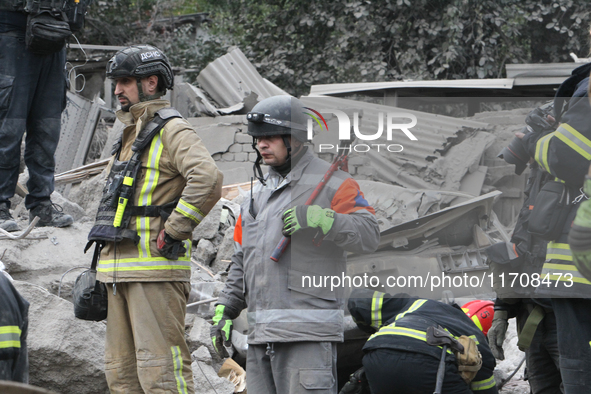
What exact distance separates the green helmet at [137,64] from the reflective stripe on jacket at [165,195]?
0.18m

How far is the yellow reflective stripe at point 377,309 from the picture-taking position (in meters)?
3.85

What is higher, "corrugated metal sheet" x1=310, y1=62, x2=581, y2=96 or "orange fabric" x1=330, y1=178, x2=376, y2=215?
"corrugated metal sheet" x1=310, y1=62, x2=581, y2=96

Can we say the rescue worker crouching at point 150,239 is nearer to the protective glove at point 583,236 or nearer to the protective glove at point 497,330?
the protective glove at point 583,236

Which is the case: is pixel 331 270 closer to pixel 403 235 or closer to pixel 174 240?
pixel 174 240

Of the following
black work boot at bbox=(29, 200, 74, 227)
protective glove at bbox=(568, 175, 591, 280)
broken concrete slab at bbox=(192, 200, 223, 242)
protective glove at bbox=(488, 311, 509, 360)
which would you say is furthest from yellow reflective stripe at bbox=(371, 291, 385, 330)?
broken concrete slab at bbox=(192, 200, 223, 242)

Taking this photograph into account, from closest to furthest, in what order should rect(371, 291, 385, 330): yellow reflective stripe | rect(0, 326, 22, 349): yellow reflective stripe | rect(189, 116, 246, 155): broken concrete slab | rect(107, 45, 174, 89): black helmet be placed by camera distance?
rect(0, 326, 22, 349): yellow reflective stripe, rect(107, 45, 174, 89): black helmet, rect(371, 291, 385, 330): yellow reflective stripe, rect(189, 116, 246, 155): broken concrete slab

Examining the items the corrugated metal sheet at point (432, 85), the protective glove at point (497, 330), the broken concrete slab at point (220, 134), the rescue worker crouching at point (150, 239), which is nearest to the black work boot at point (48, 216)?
the rescue worker crouching at point (150, 239)

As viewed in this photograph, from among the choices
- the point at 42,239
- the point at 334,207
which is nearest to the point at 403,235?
the point at 334,207

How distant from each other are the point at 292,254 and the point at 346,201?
362 millimetres

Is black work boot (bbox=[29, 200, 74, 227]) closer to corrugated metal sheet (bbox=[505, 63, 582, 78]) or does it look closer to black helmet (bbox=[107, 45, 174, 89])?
black helmet (bbox=[107, 45, 174, 89])

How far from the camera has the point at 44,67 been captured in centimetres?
484

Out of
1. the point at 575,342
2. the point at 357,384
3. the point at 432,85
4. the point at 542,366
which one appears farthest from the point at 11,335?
the point at 432,85

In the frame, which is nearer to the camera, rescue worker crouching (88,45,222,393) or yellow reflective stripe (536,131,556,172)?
yellow reflective stripe (536,131,556,172)

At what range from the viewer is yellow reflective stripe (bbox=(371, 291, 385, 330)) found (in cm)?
385
